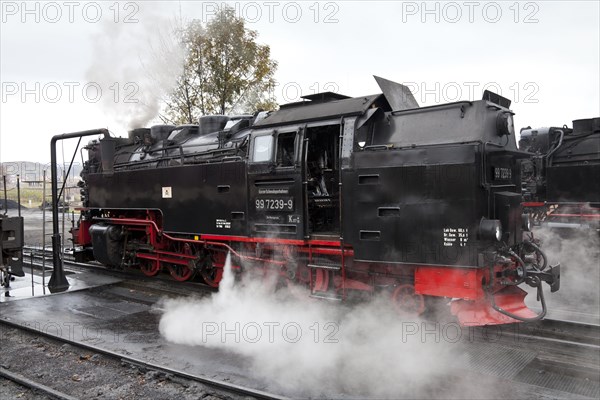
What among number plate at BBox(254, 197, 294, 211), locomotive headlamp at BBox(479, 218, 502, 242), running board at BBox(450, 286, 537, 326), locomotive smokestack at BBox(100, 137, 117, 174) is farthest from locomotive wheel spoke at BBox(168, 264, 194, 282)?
locomotive headlamp at BBox(479, 218, 502, 242)

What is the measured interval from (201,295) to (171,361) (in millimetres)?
3009

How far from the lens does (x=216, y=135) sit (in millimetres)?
8977

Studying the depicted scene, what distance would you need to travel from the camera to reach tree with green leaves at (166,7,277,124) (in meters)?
16.5

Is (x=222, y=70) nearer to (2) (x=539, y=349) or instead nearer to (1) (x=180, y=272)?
(1) (x=180, y=272)

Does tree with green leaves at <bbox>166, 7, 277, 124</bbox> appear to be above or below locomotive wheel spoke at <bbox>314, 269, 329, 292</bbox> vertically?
above

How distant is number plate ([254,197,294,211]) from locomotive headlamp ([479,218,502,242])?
256 centimetres

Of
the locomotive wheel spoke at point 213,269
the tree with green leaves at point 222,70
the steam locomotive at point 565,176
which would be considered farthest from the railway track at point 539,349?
the tree with green leaves at point 222,70

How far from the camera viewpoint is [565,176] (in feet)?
36.1

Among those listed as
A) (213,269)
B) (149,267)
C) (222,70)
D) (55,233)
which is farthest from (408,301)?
(222,70)

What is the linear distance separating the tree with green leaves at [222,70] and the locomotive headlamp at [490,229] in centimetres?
1285

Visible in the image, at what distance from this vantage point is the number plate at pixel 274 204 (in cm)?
670

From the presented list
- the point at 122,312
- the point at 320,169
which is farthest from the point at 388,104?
the point at 122,312

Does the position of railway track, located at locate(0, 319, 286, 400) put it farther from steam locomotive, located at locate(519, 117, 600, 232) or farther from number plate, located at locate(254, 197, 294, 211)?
steam locomotive, located at locate(519, 117, 600, 232)

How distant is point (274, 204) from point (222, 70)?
35.9ft
